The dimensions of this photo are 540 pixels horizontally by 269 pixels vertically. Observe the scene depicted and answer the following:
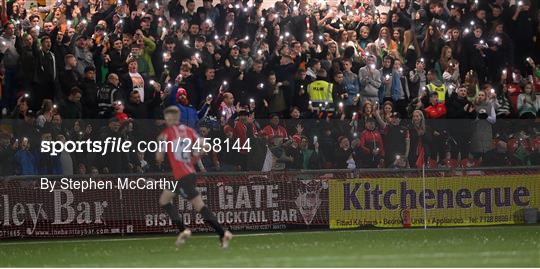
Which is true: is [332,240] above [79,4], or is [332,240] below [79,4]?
below

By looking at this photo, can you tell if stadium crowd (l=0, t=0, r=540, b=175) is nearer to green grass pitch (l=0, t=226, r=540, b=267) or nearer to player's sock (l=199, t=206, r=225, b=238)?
green grass pitch (l=0, t=226, r=540, b=267)

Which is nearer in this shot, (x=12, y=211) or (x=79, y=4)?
(x=12, y=211)

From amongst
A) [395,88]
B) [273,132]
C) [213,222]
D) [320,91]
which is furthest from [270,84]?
[213,222]

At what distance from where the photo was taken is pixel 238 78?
70.8 feet

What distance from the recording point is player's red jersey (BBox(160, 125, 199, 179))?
16625 millimetres

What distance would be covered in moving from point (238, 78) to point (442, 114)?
4.25m

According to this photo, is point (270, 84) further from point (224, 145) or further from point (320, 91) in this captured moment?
point (224, 145)

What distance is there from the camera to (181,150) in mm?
16984

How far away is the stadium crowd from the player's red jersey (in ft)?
7.87

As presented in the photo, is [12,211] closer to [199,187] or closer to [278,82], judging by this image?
[199,187]

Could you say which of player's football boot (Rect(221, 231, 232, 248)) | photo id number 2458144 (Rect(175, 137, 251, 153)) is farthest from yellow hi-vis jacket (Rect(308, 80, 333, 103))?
player's football boot (Rect(221, 231, 232, 248))

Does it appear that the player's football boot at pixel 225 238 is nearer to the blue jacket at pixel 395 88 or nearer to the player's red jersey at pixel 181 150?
the player's red jersey at pixel 181 150

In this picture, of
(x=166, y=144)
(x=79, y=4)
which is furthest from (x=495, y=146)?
(x=79, y=4)

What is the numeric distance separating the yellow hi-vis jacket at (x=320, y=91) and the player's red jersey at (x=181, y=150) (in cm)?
457
